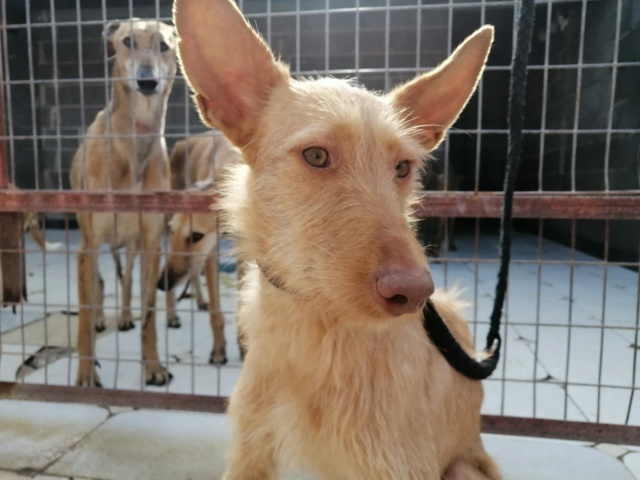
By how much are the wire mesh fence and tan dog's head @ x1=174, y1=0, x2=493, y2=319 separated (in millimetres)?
392

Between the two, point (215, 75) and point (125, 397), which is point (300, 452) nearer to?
point (215, 75)

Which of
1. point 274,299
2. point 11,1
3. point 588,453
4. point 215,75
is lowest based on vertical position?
point 588,453

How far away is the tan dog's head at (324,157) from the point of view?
118 centimetres

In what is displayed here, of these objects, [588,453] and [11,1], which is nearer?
[588,453]

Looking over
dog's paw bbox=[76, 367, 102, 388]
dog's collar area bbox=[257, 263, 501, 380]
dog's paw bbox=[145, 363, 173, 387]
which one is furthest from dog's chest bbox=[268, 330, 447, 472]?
dog's paw bbox=[76, 367, 102, 388]

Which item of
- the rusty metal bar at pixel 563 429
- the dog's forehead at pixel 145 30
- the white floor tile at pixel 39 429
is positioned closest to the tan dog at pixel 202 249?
the dog's forehead at pixel 145 30

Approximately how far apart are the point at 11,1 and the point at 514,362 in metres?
8.16

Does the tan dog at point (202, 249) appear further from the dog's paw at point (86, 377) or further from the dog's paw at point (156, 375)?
the dog's paw at point (86, 377)

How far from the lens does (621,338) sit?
3594 mm

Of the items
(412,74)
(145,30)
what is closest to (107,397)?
(145,30)

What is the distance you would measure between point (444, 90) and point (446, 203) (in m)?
0.68

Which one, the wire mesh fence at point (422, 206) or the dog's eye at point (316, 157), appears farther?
the wire mesh fence at point (422, 206)

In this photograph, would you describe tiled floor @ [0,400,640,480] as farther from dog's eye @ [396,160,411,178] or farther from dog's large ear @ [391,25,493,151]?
dog's large ear @ [391,25,493,151]

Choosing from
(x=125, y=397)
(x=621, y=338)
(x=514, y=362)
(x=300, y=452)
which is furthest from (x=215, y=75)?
(x=621, y=338)
